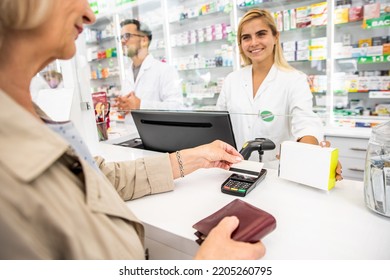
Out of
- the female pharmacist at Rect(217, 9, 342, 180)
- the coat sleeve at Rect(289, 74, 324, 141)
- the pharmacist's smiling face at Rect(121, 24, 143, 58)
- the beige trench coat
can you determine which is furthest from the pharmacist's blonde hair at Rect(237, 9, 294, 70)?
the pharmacist's smiling face at Rect(121, 24, 143, 58)

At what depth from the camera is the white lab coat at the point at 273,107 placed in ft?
5.18

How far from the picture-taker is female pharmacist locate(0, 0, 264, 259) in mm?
462

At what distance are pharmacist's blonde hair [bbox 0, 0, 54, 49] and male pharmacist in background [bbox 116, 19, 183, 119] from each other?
2223 millimetres

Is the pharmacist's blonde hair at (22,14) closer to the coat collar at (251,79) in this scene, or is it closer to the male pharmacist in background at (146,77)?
the coat collar at (251,79)

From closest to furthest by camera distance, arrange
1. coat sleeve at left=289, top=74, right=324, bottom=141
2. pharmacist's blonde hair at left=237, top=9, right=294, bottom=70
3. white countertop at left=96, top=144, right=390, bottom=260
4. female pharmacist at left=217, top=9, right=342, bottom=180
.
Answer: white countertop at left=96, top=144, right=390, bottom=260 → coat sleeve at left=289, top=74, right=324, bottom=141 → female pharmacist at left=217, top=9, right=342, bottom=180 → pharmacist's blonde hair at left=237, top=9, right=294, bottom=70

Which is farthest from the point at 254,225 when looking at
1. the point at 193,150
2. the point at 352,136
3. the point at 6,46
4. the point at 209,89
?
the point at 209,89

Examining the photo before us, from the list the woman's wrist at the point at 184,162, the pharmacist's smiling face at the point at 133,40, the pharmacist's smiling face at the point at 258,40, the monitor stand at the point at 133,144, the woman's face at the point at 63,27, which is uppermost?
the pharmacist's smiling face at the point at 133,40

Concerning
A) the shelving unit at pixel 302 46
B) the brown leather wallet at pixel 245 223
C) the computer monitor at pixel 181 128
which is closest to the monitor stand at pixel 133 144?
the computer monitor at pixel 181 128

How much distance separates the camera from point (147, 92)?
3426mm

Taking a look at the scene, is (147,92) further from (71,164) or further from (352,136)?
(71,164)

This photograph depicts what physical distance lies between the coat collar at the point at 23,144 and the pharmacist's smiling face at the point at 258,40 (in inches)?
71.2

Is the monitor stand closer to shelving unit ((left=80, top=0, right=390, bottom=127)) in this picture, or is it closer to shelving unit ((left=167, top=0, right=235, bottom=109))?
shelving unit ((left=80, top=0, right=390, bottom=127))

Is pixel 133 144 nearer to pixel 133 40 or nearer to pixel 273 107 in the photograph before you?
pixel 273 107

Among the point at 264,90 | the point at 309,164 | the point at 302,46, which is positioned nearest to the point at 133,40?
the point at 302,46
